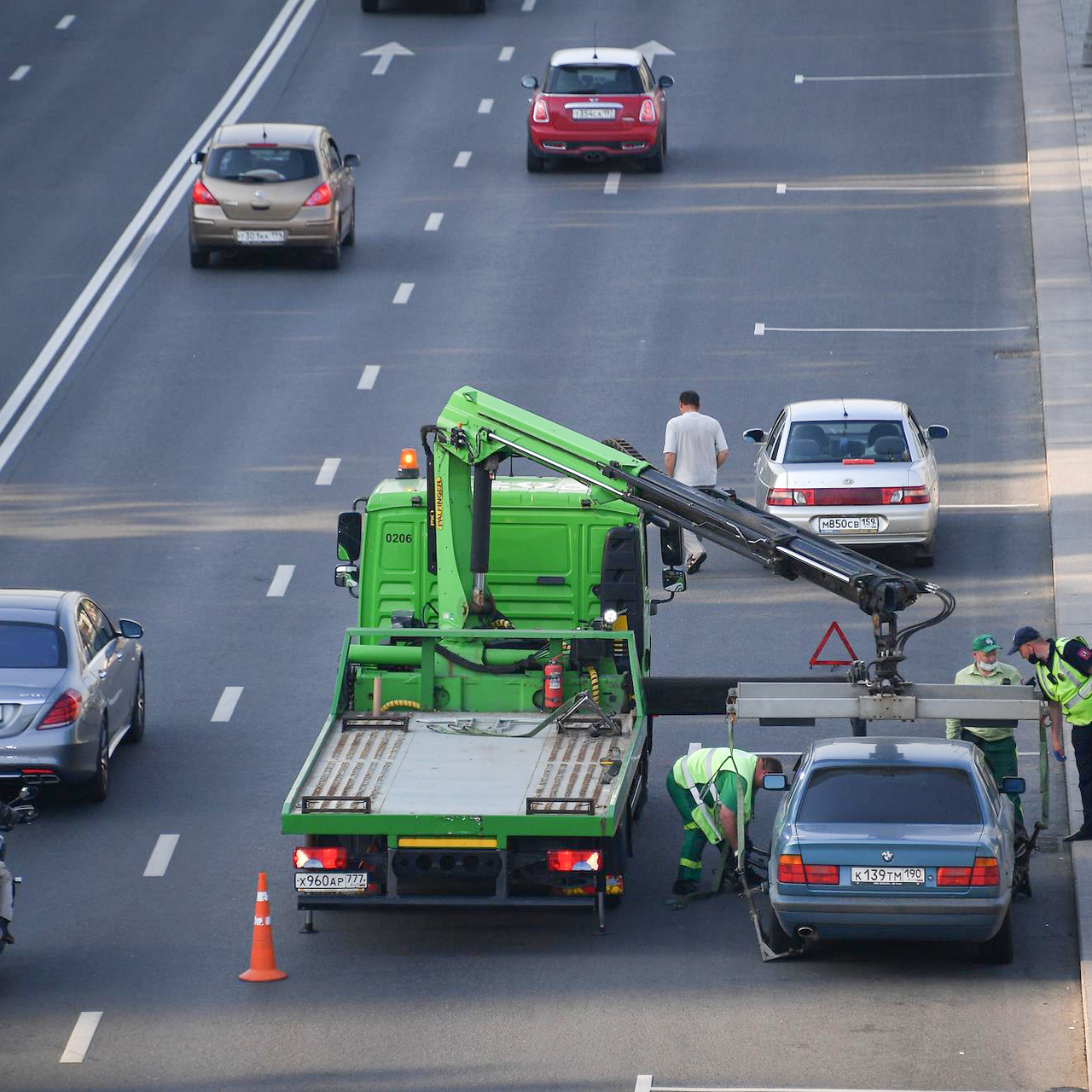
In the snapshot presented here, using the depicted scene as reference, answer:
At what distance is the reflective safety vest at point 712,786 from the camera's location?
16.8m

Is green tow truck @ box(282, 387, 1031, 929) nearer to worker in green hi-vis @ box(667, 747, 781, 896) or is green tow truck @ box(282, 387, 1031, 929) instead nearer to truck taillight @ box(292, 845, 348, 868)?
truck taillight @ box(292, 845, 348, 868)

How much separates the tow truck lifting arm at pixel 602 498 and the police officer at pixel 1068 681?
0.94m

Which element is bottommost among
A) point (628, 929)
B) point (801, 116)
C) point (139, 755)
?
point (801, 116)

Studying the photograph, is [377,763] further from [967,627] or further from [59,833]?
[967,627]

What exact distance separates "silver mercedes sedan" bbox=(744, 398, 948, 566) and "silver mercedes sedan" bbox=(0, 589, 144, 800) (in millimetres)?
7660

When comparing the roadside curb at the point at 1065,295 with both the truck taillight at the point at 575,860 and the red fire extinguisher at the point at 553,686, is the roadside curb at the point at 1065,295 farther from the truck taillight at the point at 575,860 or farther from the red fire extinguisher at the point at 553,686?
the red fire extinguisher at the point at 553,686

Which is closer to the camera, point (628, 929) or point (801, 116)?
point (628, 929)

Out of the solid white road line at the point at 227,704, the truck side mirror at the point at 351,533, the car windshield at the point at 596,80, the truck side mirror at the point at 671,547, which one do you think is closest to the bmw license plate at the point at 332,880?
the truck side mirror at the point at 351,533

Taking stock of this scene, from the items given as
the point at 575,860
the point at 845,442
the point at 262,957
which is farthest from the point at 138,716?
the point at 845,442

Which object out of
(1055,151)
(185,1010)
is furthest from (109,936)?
(1055,151)

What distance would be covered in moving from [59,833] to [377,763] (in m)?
3.20

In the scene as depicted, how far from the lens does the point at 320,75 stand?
45.2 metres

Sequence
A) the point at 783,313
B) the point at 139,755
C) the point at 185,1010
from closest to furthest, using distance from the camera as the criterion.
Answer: the point at 185,1010, the point at 139,755, the point at 783,313

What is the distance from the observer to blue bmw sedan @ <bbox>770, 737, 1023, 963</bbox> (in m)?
14.9
